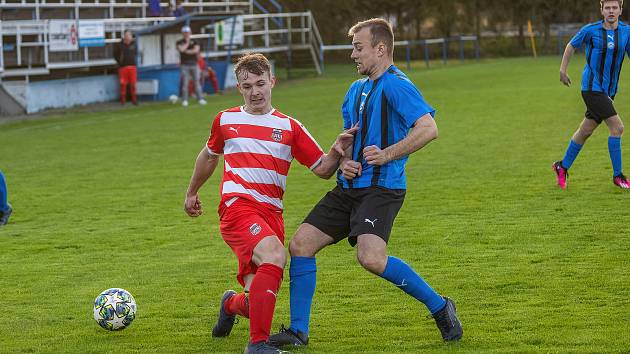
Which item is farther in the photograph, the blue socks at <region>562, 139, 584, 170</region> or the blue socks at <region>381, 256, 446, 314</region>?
the blue socks at <region>562, 139, 584, 170</region>

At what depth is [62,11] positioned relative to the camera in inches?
1249

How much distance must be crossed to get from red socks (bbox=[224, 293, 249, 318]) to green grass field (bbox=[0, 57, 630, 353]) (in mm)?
174

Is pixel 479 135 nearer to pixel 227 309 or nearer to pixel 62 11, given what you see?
pixel 227 309

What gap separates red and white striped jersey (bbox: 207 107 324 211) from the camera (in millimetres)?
5855

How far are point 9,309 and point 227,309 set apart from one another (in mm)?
1796

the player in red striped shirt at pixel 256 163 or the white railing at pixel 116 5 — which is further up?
the white railing at pixel 116 5

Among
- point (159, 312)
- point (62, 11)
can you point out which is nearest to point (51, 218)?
point (159, 312)

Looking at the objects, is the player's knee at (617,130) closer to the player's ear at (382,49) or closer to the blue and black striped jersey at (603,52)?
the blue and black striped jersey at (603,52)

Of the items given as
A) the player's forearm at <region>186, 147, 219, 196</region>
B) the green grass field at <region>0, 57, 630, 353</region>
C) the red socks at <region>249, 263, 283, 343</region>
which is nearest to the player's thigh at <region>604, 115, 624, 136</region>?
the green grass field at <region>0, 57, 630, 353</region>

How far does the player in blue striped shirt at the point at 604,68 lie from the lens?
439 inches

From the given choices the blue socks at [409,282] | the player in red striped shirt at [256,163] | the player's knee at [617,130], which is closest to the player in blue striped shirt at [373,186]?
the blue socks at [409,282]

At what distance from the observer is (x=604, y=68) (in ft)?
37.0

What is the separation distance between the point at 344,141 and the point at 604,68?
6.27m

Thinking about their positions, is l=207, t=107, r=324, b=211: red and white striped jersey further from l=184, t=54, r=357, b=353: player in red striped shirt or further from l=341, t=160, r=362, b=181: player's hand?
l=341, t=160, r=362, b=181: player's hand
